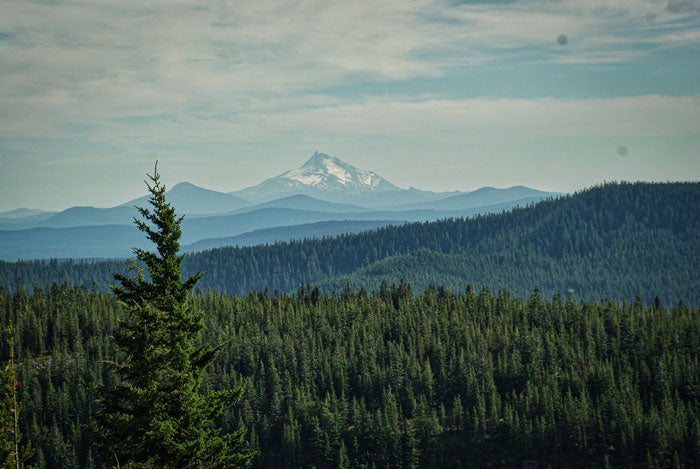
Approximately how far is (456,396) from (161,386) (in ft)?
485

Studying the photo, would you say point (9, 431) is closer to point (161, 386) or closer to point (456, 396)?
point (161, 386)

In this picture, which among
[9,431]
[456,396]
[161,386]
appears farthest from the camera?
[456,396]

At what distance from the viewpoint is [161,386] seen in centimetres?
2898

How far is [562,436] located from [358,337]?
67.0 meters

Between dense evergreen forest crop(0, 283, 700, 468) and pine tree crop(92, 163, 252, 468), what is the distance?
122 metres

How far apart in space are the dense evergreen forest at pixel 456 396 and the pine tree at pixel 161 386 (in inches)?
4809

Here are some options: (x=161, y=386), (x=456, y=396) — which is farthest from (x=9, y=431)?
(x=456, y=396)

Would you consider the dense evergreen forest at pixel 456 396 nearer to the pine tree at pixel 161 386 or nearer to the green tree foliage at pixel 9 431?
the pine tree at pixel 161 386

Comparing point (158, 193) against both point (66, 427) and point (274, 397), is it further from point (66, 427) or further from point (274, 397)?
point (66, 427)

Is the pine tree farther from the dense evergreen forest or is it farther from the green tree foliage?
the dense evergreen forest

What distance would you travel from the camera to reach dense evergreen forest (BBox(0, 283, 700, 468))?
14412 centimetres

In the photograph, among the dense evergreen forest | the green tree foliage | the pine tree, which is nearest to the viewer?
the green tree foliage

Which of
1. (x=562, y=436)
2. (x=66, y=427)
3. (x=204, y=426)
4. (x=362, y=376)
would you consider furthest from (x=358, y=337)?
(x=204, y=426)

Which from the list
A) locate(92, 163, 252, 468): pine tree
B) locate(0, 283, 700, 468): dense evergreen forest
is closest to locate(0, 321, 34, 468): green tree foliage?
locate(92, 163, 252, 468): pine tree
